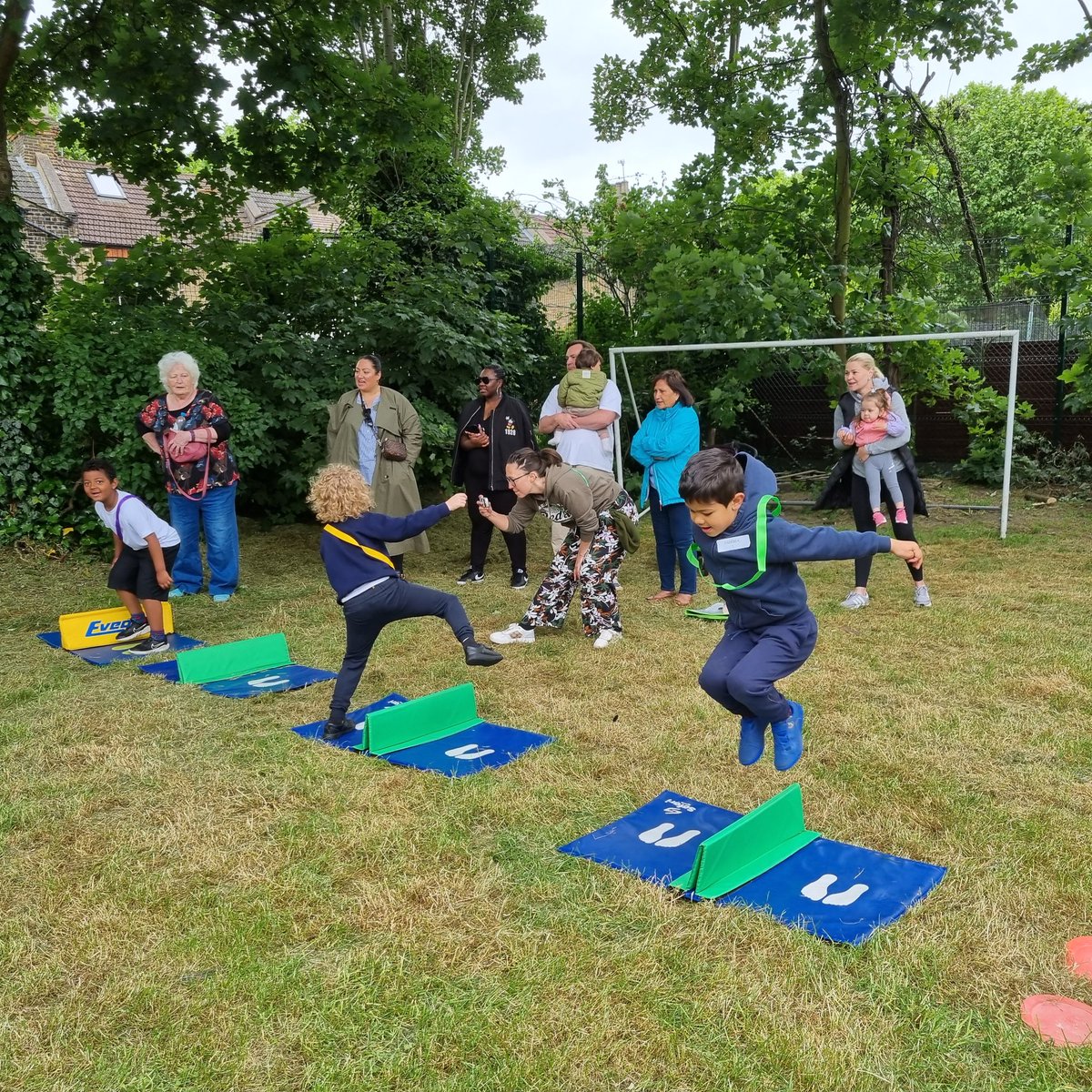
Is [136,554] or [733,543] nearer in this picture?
[733,543]

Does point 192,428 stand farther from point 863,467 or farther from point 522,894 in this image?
point 522,894

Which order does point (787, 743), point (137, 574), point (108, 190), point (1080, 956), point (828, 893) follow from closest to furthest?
1. point (1080, 956)
2. point (828, 893)
3. point (787, 743)
4. point (137, 574)
5. point (108, 190)

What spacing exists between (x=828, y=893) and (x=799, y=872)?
0.17m

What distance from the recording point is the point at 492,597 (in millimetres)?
7629

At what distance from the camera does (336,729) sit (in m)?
4.60

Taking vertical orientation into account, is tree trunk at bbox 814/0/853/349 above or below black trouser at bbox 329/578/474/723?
above

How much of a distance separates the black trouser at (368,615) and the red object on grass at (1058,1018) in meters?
3.01

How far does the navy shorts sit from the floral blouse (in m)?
1.11

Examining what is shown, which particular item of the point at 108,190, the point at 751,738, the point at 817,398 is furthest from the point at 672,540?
the point at 108,190

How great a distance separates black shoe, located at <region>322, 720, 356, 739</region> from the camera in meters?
4.58

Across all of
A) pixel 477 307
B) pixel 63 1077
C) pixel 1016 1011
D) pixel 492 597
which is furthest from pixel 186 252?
pixel 1016 1011

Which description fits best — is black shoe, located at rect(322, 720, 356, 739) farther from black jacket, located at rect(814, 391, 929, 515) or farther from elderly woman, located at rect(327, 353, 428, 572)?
black jacket, located at rect(814, 391, 929, 515)

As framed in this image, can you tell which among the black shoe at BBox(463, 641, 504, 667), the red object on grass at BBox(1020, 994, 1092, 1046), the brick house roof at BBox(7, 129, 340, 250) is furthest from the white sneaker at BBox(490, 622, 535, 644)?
the brick house roof at BBox(7, 129, 340, 250)

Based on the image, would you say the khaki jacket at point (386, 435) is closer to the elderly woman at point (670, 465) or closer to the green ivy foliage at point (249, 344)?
the green ivy foliage at point (249, 344)
